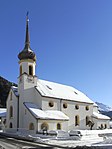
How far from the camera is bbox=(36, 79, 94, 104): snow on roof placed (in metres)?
44.4

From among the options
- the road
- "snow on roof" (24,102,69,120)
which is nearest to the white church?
"snow on roof" (24,102,69,120)

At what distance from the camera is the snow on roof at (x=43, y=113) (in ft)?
126

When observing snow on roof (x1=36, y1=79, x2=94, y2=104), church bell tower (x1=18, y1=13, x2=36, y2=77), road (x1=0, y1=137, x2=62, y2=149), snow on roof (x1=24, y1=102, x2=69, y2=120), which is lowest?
road (x1=0, y1=137, x2=62, y2=149)

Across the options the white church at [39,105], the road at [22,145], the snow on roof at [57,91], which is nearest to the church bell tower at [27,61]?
the white church at [39,105]

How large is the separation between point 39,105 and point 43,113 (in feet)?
8.62

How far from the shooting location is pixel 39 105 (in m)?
42.0

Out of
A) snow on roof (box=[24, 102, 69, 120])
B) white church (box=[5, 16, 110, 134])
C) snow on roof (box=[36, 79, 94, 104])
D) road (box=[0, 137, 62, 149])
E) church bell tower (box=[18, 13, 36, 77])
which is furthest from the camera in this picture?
snow on roof (box=[36, 79, 94, 104])

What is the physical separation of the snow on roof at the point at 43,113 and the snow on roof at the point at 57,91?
2875 millimetres

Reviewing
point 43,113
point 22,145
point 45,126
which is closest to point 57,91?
point 43,113

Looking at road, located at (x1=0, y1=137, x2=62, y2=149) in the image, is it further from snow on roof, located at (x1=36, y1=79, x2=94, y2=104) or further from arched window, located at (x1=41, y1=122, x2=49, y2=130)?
snow on roof, located at (x1=36, y1=79, x2=94, y2=104)

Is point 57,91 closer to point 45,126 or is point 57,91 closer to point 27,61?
A: point 27,61

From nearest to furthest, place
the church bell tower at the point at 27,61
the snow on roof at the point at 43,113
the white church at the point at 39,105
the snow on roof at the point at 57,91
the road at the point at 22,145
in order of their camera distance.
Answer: the road at the point at 22,145, the snow on roof at the point at 43,113, the white church at the point at 39,105, the church bell tower at the point at 27,61, the snow on roof at the point at 57,91

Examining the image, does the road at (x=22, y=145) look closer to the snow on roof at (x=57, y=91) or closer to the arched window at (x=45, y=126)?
the arched window at (x=45, y=126)

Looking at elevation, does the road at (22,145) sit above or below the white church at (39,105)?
below
